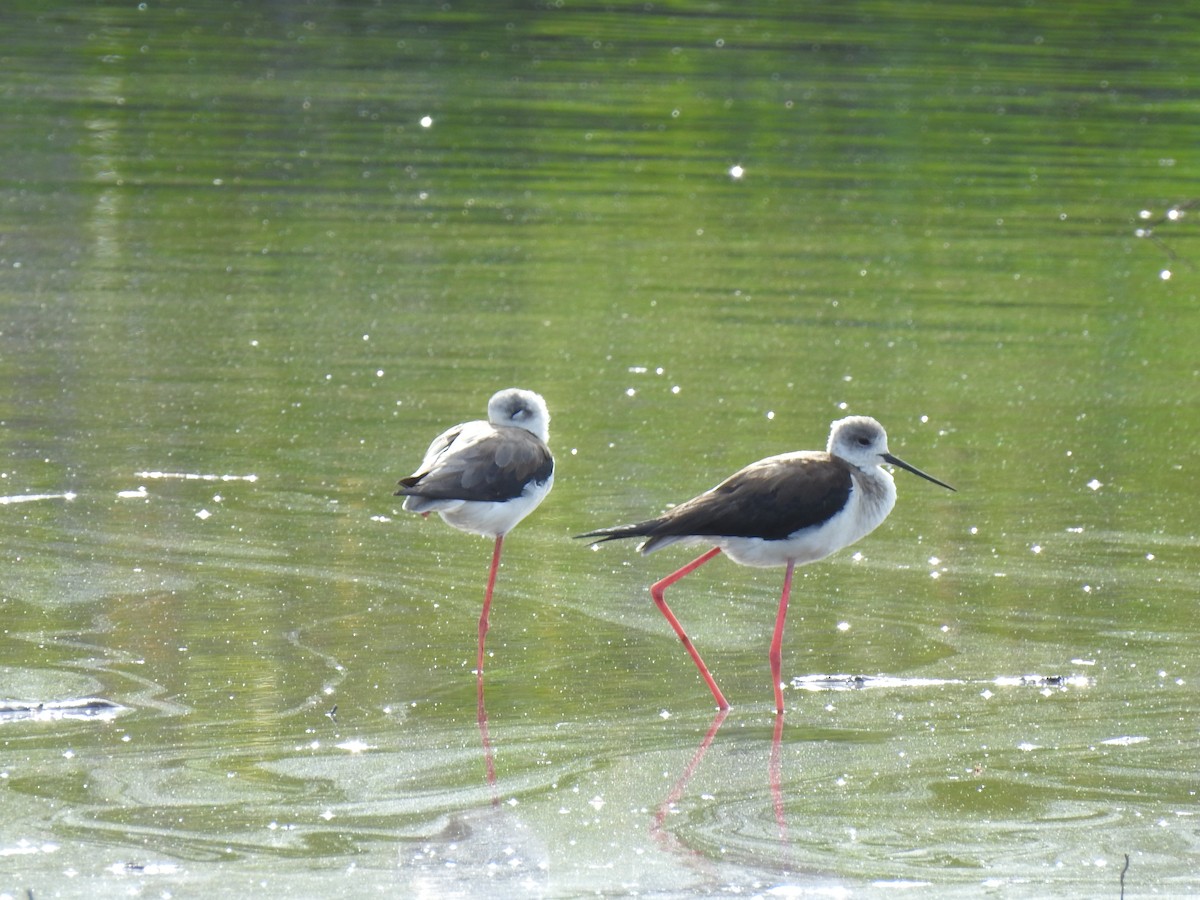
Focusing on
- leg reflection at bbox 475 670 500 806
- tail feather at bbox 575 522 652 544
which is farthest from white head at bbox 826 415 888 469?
leg reflection at bbox 475 670 500 806

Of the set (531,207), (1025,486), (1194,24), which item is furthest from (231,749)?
(1194,24)

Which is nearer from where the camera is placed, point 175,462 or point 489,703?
point 489,703

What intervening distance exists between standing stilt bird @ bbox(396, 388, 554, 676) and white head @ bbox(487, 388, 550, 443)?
0.29ft

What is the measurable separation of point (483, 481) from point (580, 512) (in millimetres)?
1492

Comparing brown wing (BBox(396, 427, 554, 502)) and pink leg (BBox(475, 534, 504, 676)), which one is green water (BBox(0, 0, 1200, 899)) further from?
brown wing (BBox(396, 427, 554, 502))

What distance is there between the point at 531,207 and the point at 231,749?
10118 millimetres

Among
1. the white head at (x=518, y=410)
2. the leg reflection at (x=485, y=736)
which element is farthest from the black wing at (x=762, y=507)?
the white head at (x=518, y=410)

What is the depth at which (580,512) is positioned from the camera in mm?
7949

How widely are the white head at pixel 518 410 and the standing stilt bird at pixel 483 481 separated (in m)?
0.09

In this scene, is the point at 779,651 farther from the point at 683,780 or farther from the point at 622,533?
the point at 683,780

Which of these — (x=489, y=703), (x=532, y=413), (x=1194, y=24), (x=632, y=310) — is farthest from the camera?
(x=1194, y=24)

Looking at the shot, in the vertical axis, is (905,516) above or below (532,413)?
below

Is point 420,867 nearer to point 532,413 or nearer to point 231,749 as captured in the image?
point 231,749

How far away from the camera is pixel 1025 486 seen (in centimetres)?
847
